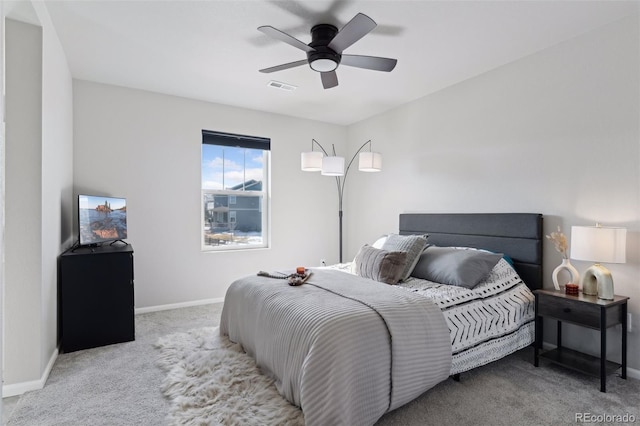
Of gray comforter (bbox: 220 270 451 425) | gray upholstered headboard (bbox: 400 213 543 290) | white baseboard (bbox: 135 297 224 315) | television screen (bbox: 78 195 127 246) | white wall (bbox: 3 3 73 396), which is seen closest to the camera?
gray comforter (bbox: 220 270 451 425)

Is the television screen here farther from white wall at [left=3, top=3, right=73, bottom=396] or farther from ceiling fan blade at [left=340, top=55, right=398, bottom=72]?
ceiling fan blade at [left=340, top=55, right=398, bottom=72]

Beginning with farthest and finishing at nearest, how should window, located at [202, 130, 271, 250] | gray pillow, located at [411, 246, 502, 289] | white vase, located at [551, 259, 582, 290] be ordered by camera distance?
window, located at [202, 130, 271, 250] < gray pillow, located at [411, 246, 502, 289] < white vase, located at [551, 259, 582, 290]

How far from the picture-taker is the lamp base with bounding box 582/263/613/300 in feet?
8.16

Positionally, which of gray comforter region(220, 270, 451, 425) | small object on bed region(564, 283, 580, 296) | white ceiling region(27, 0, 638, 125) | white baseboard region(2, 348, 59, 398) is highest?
white ceiling region(27, 0, 638, 125)

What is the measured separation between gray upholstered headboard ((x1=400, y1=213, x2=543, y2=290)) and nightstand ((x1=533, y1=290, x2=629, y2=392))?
15.5 inches

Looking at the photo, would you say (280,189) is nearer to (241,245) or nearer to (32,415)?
(241,245)

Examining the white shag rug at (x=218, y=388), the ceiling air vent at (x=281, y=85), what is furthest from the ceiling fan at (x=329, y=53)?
the white shag rug at (x=218, y=388)

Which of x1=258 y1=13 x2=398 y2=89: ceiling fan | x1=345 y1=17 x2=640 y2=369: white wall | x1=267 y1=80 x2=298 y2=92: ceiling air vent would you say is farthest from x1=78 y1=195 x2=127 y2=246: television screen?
x1=345 y1=17 x2=640 y2=369: white wall

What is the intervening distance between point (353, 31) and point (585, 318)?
2.44m

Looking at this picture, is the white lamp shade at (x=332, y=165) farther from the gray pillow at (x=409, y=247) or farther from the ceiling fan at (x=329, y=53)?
the ceiling fan at (x=329, y=53)

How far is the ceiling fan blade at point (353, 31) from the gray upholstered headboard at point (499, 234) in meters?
2.04

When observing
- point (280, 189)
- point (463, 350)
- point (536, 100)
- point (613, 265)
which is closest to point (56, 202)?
point (280, 189)

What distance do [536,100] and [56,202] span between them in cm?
406

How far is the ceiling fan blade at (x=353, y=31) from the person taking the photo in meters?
2.13
